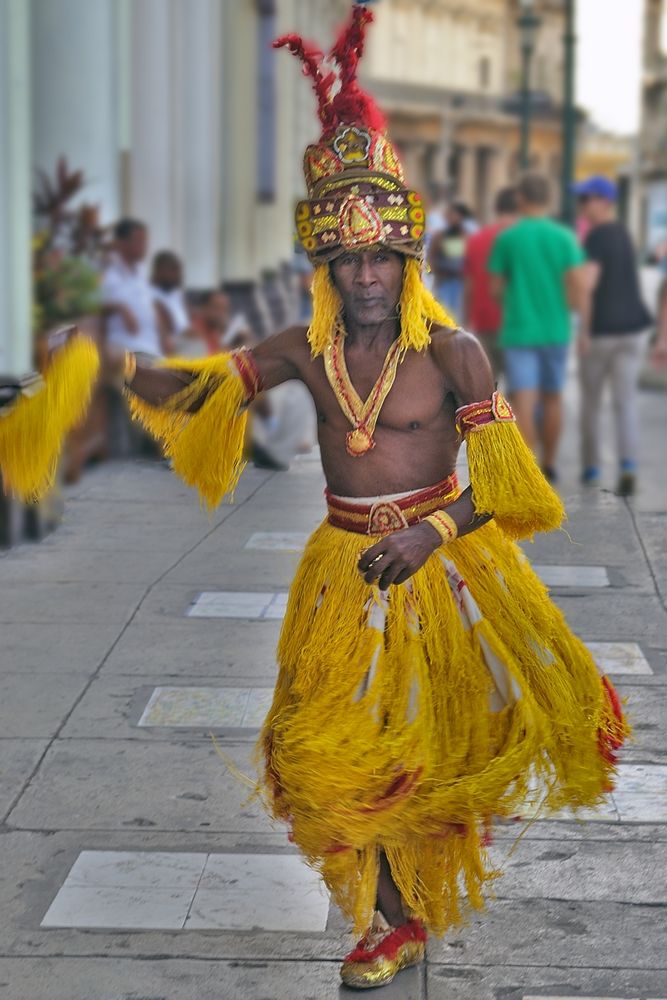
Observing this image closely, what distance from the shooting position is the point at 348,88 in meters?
4.00

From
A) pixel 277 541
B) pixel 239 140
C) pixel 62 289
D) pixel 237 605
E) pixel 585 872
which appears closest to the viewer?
pixel 585 872

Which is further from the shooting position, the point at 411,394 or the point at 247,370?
the point at 247,370

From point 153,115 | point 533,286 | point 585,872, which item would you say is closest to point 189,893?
point 585,872

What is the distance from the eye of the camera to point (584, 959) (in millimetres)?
3949

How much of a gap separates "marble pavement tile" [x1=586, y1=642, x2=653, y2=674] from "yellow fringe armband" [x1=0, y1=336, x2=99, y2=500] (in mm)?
2659

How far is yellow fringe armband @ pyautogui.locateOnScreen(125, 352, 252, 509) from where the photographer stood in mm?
4191

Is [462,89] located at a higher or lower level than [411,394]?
higher

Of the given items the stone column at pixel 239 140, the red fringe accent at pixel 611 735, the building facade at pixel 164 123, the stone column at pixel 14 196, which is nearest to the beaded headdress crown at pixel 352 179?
the red fringe accent at pixel 611 735

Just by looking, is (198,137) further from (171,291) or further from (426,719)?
(426,719)

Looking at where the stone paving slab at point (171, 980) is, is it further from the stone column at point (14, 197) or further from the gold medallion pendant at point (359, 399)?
the stone column at point (14, 197)

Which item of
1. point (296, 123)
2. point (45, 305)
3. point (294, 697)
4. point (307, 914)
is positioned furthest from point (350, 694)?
point (296, 123)

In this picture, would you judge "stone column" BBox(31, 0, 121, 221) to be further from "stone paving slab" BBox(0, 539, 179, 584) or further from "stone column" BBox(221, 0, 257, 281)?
"stone column" BBox(221, 0, 257, 281)

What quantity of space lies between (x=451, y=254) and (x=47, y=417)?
18364mm

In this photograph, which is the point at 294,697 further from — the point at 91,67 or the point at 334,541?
the point at 91,67
